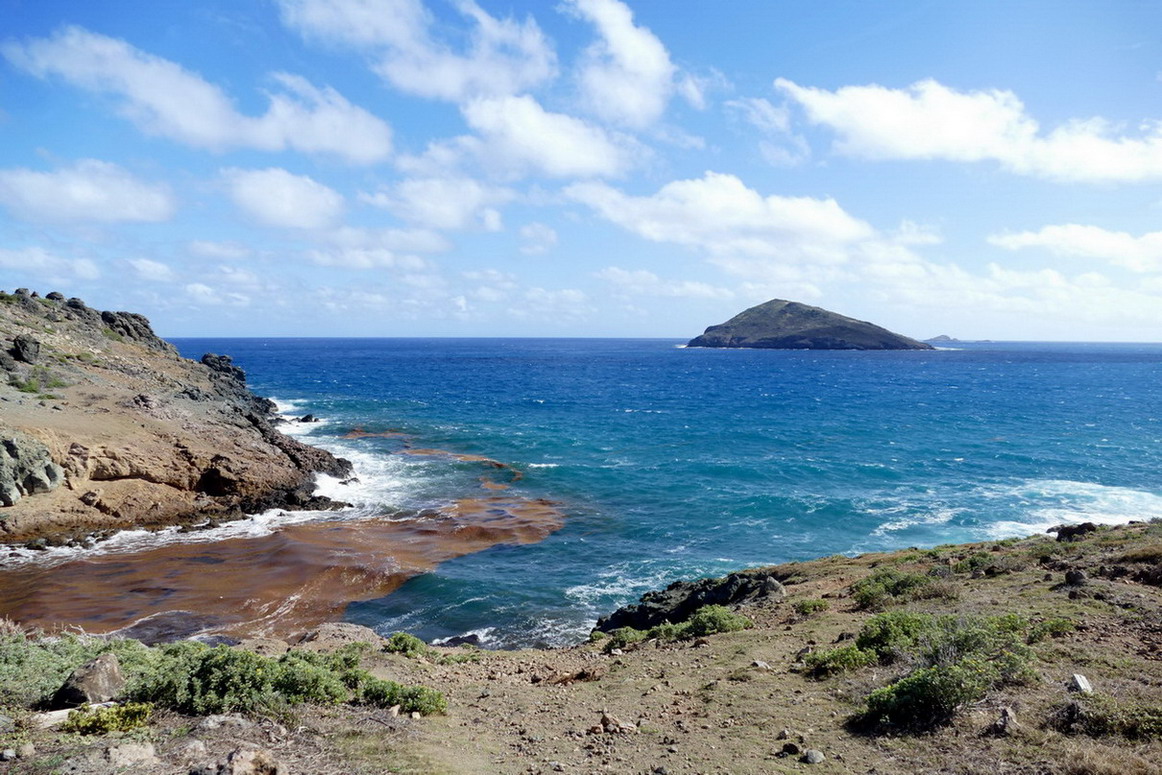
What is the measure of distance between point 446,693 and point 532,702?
2.00 metres

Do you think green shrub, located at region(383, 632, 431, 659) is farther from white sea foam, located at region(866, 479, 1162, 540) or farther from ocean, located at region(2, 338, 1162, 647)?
white sea foam, located at region(866, 479, 1162, 540)

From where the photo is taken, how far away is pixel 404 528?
104 feet

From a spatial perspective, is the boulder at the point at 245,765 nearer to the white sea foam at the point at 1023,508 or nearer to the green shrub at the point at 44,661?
the green shrub at the point at 44,661

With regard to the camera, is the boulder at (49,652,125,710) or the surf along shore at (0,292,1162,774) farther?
the boulder at (49,652,125,710)

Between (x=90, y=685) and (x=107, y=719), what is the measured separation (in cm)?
127

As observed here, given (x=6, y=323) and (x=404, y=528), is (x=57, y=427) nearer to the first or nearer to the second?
(x=404, y=528)

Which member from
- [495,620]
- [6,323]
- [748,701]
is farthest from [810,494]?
[6,323]

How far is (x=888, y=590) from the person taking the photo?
16.7 meters

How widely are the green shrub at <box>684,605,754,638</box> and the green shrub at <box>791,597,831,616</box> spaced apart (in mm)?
1459

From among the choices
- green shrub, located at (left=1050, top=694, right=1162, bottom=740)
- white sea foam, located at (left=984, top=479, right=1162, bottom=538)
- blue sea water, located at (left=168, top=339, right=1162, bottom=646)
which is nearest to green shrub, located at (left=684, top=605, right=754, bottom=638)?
blue sea water, located at (left=168, top=339, right=1162, bottom=646)

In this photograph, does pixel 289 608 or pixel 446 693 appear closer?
pixel 446 693

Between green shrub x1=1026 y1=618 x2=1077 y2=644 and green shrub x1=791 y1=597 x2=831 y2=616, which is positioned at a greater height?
green shrub x1=1026 y1=618 x2=1077 y2=644

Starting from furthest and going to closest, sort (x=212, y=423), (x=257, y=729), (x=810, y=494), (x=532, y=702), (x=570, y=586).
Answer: (x=212, y=423) → (x=810, y=494) → (x=570, y=586) → (x=532, y=702) → (x=257, y=729)

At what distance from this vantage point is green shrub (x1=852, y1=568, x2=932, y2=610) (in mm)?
15915
